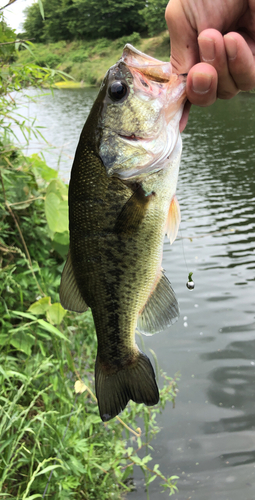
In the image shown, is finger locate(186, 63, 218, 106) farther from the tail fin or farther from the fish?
the tail fin

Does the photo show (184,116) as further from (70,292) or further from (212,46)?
(70,292)

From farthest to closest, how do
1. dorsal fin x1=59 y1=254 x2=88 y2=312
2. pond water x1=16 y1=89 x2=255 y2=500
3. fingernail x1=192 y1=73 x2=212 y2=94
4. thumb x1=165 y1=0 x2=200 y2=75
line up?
1. pond water x1=16 y1=89 x2=255 y2=500
2. thumb x1=165 y1=0 x2=200 y2=75
3. dorsal fin x1=59 y1=254 x2=88 y2=312
4. fingernail x1=192 y1=73 x2=212 y2=94

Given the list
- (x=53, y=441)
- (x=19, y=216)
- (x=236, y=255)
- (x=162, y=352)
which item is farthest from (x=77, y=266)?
(x=236, y=255)

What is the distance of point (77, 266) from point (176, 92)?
2.54 feet

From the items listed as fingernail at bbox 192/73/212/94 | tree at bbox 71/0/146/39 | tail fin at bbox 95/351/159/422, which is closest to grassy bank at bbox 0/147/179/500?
tail fin at bbox 95/351/159/422

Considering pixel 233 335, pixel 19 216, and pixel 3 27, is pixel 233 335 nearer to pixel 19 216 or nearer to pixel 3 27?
pixel 19 216

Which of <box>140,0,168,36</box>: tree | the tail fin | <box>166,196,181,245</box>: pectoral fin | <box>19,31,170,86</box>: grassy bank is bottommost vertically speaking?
the tail fin

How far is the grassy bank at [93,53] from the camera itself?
141 feet

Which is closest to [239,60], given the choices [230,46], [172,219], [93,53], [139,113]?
[230,46]

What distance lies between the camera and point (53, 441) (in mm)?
2703

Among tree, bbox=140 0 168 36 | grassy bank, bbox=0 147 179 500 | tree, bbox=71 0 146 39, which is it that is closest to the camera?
grassy bank, bbox=0 147 179 500

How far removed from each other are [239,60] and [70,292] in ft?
3.75

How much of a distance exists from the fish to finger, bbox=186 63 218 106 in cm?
5

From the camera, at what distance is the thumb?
167 centimetres
